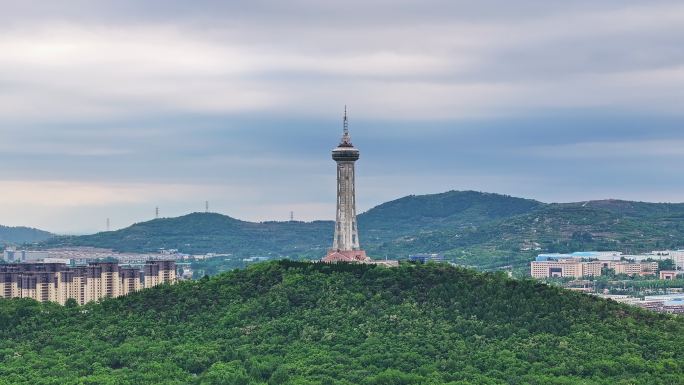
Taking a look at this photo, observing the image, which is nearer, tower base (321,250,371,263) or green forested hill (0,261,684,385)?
green forested hill (0,261,684,385)

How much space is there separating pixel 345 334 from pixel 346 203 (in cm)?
3036

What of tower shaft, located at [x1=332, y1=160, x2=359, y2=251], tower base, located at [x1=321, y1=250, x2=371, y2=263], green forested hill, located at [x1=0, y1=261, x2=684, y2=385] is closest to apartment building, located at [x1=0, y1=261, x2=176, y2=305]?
tower shaft, located at [x1=332, y1=160, x2=359, y2=251]

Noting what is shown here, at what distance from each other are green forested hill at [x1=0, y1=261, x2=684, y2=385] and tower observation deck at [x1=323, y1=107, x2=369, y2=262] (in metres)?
16.2

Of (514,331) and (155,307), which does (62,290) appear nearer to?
(155,307)

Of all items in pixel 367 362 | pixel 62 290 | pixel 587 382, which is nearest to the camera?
pixel 587 382

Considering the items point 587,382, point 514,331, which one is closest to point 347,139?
point 514,331

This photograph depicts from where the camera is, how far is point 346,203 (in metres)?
110

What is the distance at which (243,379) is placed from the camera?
2928 inches

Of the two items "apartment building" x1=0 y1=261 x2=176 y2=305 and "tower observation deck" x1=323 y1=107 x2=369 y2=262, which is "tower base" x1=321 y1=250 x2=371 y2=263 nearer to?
"tower observation deck" x1=323 y1=107 x2=369 y2=262

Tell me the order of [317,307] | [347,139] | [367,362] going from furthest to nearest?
[347,139], [317,307], [367,362]

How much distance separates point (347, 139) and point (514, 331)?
3229cm

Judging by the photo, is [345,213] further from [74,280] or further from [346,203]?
[74,280]

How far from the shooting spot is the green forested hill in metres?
74.3

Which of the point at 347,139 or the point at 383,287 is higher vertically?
the point at 347,139
